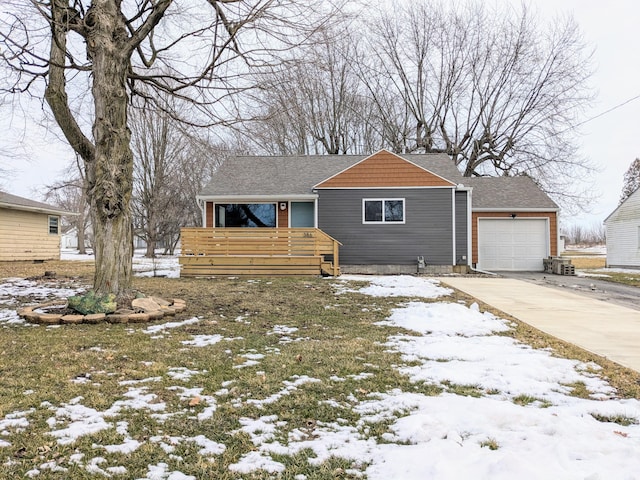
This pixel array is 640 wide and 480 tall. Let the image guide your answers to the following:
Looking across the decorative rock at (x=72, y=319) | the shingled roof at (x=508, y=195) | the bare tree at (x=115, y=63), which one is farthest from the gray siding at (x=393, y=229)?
the decorative rock at (x=72, y=319)

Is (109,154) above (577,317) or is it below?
above

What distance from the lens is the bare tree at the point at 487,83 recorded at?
21984 mm

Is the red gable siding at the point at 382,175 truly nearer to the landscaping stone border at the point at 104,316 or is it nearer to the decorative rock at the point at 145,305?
the decorative rock at the point at 145,305

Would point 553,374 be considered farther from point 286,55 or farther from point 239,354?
point 286,55

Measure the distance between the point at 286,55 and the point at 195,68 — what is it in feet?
5.88

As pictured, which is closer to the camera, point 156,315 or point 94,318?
point 94,318

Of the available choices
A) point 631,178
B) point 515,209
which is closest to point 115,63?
point 515,209

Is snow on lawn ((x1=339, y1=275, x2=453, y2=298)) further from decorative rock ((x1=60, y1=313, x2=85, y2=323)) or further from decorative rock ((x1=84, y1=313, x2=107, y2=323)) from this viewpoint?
decorative rock ((x1=60, y1=313, x2=85, y2=323))

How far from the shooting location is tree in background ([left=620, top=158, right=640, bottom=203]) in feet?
139

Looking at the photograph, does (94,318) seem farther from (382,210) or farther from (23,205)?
(23,205)

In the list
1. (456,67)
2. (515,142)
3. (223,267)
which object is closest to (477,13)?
(456,67)

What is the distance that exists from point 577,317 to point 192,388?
18.6 feet

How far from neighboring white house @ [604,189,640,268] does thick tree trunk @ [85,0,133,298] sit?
21846mm

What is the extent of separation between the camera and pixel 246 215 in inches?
588
